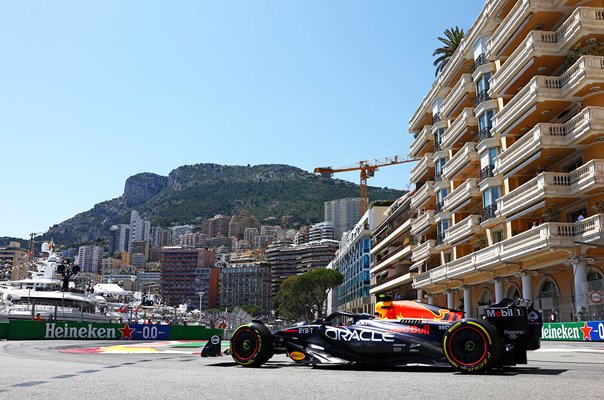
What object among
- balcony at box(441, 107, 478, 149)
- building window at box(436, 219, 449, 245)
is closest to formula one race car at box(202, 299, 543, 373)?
balcony at box(441, 107, 478, 149)

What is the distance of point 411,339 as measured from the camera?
430 inches

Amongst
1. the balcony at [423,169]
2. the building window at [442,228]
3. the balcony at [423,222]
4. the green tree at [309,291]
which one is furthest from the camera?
the green tree at [309,291]

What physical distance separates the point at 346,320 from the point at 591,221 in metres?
23.4

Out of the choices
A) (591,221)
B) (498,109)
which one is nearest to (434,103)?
(498,109)

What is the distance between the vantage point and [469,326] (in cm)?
1005

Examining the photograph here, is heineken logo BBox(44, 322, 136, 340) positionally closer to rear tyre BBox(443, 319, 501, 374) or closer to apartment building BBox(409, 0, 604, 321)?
apartment building BBox(409, 0, 604, 321)

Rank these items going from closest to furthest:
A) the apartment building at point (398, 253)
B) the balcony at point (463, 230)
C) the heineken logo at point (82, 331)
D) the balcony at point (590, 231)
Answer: the balcony at point (590, 231)
the heineken logo at point (82, 331)
the balcony at point (463, 230)
the apartment building at point (398, 253)

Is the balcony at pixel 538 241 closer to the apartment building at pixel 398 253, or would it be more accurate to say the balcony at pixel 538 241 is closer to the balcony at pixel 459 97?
the balcony at pixel 459 97

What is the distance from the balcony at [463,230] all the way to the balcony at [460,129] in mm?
7459

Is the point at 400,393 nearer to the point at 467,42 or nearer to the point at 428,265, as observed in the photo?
the point at 467,42

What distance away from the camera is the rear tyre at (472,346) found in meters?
9.79

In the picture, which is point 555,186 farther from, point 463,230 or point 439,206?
point 439,206

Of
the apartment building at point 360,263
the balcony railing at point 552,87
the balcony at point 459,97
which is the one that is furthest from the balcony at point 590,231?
the apartment building at point 360,263

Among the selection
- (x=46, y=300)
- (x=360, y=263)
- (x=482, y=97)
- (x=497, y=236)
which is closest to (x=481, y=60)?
(x=482, y=97)
